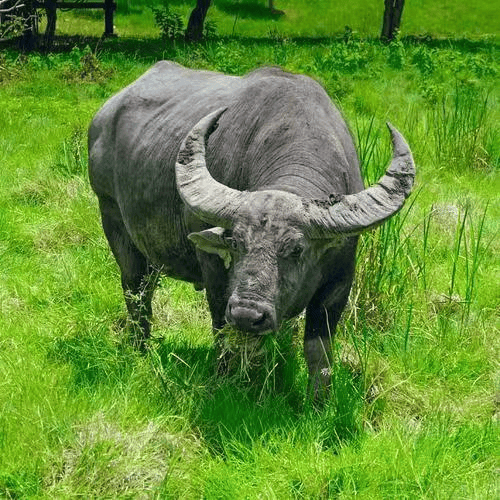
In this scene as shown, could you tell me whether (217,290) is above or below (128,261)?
above

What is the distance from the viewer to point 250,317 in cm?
350

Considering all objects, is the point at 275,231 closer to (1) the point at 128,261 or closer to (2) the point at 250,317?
(2) the point at 250,317

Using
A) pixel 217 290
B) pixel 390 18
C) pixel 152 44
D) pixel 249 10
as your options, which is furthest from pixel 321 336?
pixel 249 10

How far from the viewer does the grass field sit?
3.72m

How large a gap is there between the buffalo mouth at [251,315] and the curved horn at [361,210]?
16.5 inches

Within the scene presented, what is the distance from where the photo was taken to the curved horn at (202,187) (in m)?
3.77

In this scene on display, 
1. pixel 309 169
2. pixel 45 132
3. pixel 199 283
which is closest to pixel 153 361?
pixel 199 283

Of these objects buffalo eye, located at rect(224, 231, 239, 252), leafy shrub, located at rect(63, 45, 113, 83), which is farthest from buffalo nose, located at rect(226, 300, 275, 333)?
leafy shrub, located at rect(63, 45, 113, 83)

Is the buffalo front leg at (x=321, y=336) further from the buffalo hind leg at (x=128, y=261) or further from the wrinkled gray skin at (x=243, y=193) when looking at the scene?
the buffalo hind leg at (x=128, y=261)

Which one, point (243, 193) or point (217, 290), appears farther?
point (217, 290)

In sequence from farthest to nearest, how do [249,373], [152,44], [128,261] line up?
[152,44] → [128,261] → [249,373]

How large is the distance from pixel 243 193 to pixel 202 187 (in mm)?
202

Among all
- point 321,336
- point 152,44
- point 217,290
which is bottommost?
point 152,44

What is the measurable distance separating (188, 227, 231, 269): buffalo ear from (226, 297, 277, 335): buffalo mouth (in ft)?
1.11
